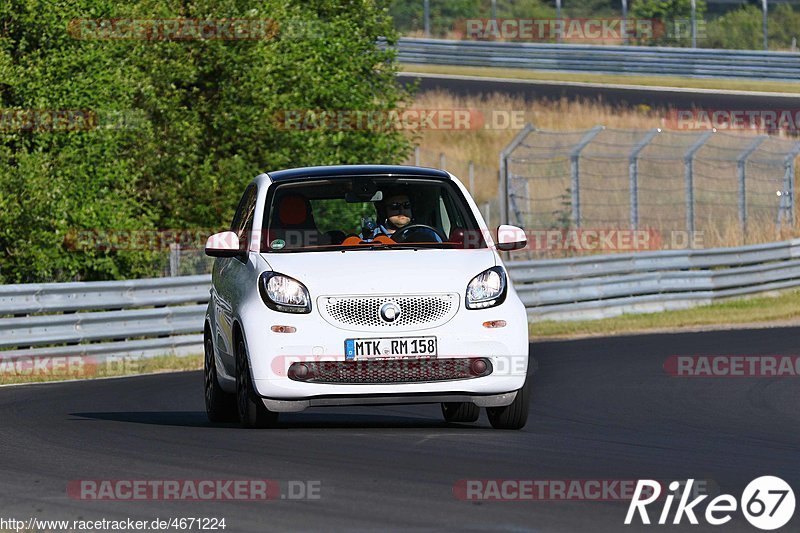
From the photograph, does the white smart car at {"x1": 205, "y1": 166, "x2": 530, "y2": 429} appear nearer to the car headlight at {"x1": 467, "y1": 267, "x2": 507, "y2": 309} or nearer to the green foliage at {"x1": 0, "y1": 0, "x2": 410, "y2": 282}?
the car headlight at {"x1": 467, "y1": 267, "x2": 507, "y2": 309}

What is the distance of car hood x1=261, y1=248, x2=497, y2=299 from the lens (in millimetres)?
9648

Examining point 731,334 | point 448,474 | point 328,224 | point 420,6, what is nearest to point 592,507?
point 448,474

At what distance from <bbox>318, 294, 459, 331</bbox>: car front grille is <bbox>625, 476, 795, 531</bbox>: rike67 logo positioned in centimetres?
228

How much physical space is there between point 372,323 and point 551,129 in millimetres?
32775

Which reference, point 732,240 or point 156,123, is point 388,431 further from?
point 732,240

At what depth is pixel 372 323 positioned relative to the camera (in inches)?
378

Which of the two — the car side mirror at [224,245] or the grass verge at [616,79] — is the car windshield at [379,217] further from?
the grass verge at [616,79]

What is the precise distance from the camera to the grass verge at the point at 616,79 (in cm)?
4494

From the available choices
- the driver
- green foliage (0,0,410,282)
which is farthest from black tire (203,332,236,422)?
green foliage (0,0,410,282)

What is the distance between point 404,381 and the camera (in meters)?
9.62

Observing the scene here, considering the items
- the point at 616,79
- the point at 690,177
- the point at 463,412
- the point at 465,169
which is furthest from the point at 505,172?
the point at 616,79

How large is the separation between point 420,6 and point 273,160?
35.3 meters

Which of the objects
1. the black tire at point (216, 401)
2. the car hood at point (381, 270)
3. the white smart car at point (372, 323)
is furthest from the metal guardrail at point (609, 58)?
the car hood at point (381, 270)

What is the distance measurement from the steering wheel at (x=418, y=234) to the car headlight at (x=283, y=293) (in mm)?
1092
